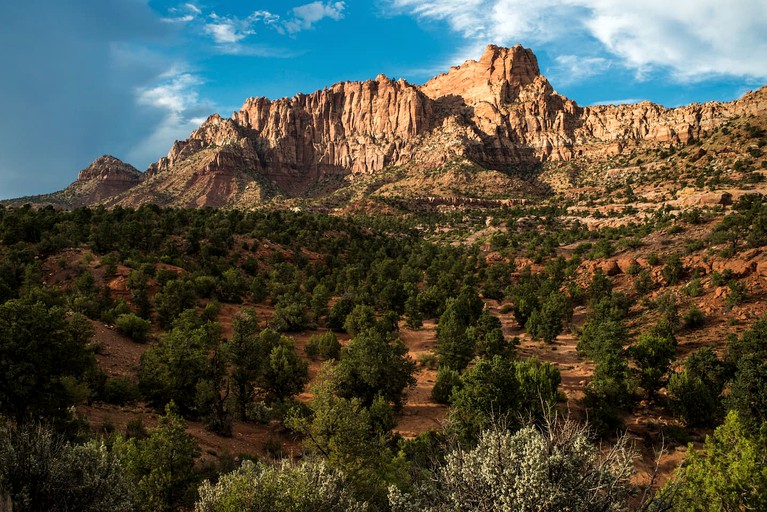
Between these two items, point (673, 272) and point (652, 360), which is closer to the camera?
point (652, 360)

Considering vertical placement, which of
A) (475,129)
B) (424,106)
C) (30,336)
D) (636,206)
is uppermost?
(424,106)

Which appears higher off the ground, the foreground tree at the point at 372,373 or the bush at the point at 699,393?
the foreground tree at the point at 372,373

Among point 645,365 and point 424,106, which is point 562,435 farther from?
point 424,106

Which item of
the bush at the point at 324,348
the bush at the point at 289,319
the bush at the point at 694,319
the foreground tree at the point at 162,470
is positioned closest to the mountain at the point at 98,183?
the bush at the point at 289,319

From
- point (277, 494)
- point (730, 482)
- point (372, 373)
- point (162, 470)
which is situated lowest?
point (730, 482)

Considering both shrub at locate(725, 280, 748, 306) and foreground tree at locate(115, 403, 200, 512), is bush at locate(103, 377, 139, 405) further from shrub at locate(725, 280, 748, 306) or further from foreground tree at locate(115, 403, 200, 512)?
shrub at locate(725, 280, 748, 306)

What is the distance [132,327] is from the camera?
109ft

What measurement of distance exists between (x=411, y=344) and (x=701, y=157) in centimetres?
9225

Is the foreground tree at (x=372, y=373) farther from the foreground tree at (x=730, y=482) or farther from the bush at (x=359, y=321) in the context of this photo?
the foreground tree at (x=730, y=482)

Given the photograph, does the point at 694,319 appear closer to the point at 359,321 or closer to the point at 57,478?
the point at 359,321

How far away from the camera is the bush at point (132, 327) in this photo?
33.0m

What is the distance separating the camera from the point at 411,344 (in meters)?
43.7

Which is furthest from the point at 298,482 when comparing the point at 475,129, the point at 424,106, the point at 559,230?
the point at 424,106

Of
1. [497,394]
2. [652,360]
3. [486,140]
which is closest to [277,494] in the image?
[497,394]
